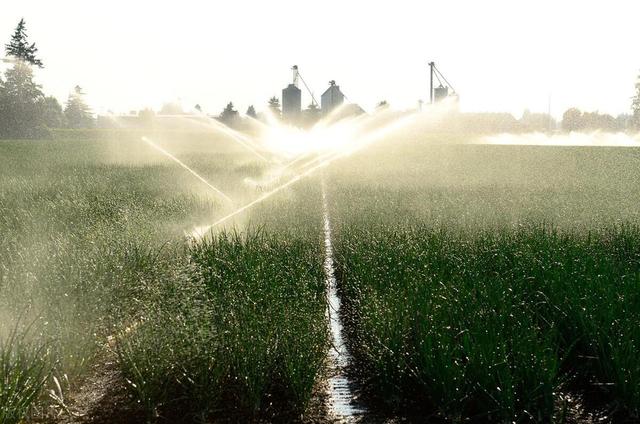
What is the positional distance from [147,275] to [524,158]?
29.7m

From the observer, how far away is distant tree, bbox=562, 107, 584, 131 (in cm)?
8212

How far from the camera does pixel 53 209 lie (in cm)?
1354

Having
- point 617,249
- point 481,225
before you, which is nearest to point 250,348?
point 617,249

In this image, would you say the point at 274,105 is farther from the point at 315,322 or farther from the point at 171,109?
the point at 315,322

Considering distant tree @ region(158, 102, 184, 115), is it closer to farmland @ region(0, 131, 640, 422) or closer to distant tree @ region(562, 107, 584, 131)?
distant tree @ region(562, 107, 584, 131)

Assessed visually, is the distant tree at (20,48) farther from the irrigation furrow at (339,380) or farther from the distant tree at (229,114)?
the irrigation furrow at (339,380)

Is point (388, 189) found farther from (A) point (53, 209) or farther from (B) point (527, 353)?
(B) point (527, 353)

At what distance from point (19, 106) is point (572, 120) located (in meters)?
57.3

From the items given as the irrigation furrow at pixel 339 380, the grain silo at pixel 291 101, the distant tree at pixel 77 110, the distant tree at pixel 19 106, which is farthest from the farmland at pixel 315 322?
the distant tree at pixel 77 110

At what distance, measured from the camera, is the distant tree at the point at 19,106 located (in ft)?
200

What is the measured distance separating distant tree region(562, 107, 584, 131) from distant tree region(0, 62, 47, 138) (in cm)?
5402

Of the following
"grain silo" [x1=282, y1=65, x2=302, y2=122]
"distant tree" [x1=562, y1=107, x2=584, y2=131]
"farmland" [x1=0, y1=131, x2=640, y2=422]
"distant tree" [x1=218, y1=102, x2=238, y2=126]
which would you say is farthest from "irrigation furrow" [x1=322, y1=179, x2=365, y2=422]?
"distant tree" [x1=562, y1=107, x2=584, y2=131]

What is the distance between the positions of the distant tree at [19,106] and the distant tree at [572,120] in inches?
2127

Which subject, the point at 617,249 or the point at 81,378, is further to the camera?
the point at 617,249
